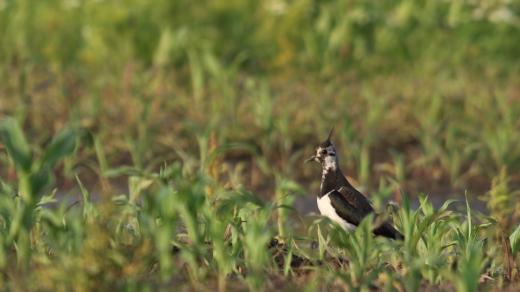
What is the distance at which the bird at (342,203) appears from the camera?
644cm

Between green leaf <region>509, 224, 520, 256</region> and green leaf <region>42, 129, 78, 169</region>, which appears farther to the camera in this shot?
green leaf <region>509, 224, 520, 256</region>

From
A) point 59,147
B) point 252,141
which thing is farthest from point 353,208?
point 252,141

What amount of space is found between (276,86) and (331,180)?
4.58 meters

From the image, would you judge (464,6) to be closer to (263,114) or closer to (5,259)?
(263,114)

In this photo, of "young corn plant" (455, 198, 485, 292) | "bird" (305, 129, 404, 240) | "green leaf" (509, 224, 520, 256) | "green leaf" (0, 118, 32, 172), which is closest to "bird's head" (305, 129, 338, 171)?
"bird" (305, 129, 404, 240)

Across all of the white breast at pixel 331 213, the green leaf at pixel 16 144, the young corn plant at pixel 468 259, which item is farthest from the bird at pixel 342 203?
the green leaf at pixel 16 144

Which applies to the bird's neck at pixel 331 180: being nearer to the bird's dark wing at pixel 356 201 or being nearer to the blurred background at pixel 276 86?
the bird's dark wing at pixel 356 201

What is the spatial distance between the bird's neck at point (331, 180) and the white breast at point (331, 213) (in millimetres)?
65

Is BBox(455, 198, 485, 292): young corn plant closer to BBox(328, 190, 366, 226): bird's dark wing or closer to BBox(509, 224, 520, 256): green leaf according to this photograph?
BBox(509, 224, 520, 256): green leaf

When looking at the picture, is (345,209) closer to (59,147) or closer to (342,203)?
(342,203)

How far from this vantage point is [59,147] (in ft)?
16.1

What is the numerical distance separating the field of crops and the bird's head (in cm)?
31

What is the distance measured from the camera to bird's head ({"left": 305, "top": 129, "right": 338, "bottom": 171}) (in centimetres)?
705

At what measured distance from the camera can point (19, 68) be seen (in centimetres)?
1053
